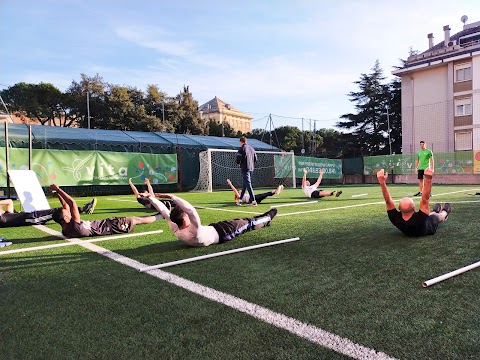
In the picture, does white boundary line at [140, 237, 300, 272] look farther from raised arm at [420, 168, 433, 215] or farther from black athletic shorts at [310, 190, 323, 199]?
black athletic shorts at [310, 190, 323, 199]

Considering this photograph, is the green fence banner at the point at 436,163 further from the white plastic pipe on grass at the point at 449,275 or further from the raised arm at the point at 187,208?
the raised arm at the point at 187,208

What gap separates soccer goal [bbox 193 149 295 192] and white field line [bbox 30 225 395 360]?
14608 mm


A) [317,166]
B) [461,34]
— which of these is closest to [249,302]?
[317,166]

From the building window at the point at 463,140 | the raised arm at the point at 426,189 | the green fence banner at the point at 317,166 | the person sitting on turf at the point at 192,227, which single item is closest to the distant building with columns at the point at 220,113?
the green fence banner at the point at 317,166

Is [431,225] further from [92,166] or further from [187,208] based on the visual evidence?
[92,166]

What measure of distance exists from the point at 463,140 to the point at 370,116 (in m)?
16.5

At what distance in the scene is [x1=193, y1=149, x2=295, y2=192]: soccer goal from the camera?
61.8 feet

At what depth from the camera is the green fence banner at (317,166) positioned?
22.3 meters

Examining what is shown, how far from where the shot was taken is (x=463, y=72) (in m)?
26.3

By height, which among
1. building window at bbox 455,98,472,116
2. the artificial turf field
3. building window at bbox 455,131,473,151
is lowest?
the artificial turf field

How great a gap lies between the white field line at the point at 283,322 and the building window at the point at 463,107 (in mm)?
29634

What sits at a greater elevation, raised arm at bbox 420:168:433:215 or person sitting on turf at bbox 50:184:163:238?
raised arm at bbox 420:168:433:215

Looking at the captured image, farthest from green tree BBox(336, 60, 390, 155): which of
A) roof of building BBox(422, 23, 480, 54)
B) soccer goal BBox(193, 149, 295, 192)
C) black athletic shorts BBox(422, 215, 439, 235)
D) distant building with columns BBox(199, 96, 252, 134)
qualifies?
black athletic shorts BBox(422, 215, 439, 235)

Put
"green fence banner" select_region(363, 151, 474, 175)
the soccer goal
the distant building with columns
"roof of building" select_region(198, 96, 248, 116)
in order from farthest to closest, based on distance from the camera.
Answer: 1. "roof of building" select_region(198, 96, 248, 116)
2. the distant building with columns
3. "green fence banner" select_region(363, 151, 474, 175)
4. the soccer goal
